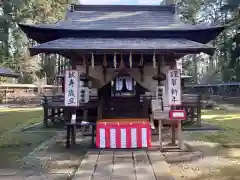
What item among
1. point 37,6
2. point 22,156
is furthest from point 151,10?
point 37,6

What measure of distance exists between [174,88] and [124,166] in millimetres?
3596

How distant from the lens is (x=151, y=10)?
14.0m

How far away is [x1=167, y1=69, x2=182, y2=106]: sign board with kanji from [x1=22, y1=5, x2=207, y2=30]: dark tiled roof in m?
2.50

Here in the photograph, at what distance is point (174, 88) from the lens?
9297 millimetres

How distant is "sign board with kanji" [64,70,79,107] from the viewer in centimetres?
926

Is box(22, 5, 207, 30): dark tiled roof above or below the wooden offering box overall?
above

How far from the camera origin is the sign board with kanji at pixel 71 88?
30.4 feet

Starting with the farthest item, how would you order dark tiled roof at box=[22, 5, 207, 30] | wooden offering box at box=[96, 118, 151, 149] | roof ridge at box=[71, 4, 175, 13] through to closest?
roof ridge at box=[71, 4, 175, 13] < dark tiled roof at box=[22, 5, 207, 30] < wooden offering box at box=[96, 118, 151, 149]

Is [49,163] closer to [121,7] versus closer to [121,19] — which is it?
[121,19]

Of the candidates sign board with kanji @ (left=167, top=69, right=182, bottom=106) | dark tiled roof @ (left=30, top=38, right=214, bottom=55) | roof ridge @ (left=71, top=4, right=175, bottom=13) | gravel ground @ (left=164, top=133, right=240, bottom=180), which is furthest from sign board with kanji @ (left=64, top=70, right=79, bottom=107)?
roof ridge @ (left=71, top=4, right=175, bottom=13)

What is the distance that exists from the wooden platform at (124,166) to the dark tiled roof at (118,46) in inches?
117

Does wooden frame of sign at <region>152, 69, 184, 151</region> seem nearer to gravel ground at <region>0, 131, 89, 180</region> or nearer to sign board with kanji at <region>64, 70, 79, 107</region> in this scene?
gravel ground at <region>0, 131, 89, 180</region>

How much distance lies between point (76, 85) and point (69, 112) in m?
4.78

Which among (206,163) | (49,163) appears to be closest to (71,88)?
(49,163)
